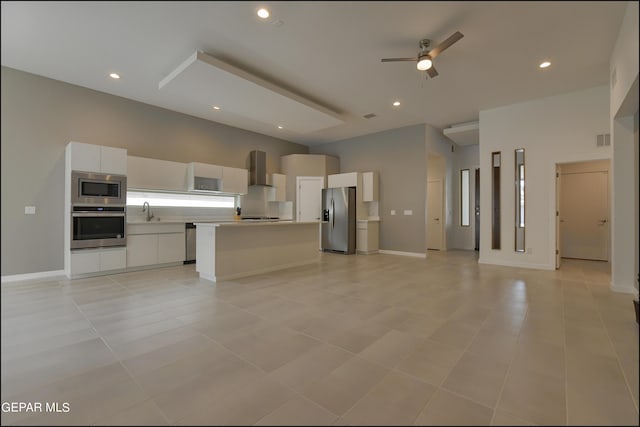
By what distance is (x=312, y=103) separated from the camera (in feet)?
16.1

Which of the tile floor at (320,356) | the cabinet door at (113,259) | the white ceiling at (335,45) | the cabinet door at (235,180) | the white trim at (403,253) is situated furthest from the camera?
the white trim at (403,253)

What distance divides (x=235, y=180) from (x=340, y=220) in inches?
110

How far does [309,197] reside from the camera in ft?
26.0

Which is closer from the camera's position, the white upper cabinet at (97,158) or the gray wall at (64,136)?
the gray wall at (64,136)

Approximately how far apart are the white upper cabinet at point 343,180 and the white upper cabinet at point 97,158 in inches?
187

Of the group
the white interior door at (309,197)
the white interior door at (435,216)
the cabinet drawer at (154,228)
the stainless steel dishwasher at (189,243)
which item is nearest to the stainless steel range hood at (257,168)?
the white interior door at (309,197)

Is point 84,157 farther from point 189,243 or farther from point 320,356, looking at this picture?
point 320,356

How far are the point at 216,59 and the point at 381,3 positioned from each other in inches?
83.1

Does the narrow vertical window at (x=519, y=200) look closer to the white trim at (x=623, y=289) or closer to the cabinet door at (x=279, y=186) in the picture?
the white trim at (x=623, y=289)

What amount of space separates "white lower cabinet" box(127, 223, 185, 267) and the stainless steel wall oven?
0.60 feet

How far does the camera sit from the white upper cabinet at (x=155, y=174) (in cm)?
518

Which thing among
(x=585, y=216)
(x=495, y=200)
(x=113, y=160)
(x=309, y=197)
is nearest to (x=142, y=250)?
(x=113, y=160)

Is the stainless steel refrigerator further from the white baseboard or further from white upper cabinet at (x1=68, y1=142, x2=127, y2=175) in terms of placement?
white upper cabinet at (x1=68, y1=142, x2=127, y2=175)

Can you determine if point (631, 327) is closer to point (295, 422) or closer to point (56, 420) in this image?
point (295, 422)
